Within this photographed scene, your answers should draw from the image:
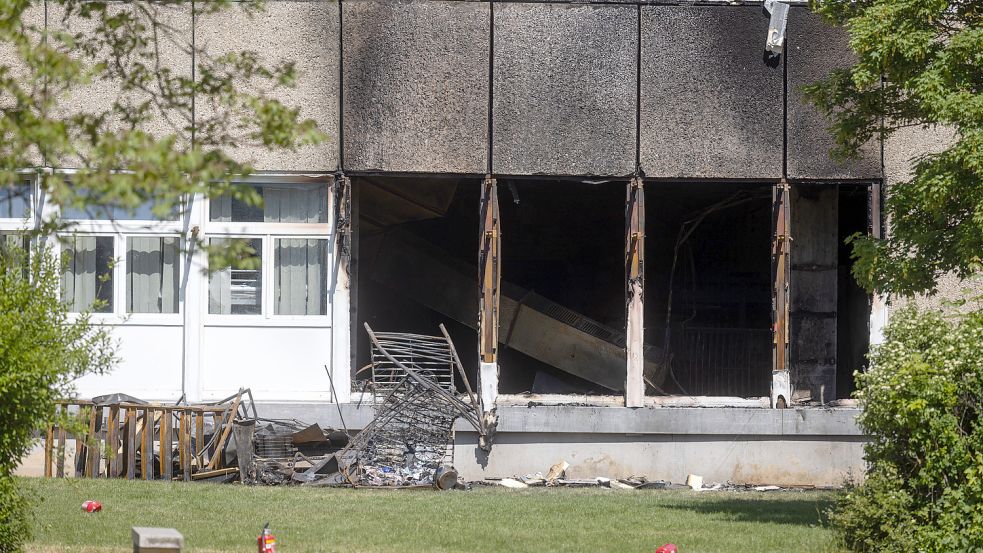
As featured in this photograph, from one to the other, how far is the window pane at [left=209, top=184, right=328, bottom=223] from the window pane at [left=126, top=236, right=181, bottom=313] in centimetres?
84

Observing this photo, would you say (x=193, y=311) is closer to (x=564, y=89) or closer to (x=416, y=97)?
(x=416, y=97)

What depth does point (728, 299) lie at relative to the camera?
22.7m

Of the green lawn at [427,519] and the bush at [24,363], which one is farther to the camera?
the green lawn at [427,519]

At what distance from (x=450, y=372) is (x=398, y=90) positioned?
3820mm

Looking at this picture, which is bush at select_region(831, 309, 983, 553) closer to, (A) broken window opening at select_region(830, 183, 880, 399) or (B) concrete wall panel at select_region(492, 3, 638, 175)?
(B) concrete wall panel at select_region(492, 3, 638, 175)

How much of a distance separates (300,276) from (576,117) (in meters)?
4.29

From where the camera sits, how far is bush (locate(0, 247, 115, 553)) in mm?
8688

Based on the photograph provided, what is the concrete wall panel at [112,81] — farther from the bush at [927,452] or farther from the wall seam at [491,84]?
the bush at [927,452]

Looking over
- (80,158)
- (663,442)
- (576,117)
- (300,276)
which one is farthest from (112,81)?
(80,158)

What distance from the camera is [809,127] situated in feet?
54.2

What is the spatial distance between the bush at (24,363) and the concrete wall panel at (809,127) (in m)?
10.5

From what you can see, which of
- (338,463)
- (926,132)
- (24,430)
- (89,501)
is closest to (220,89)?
(24,430)

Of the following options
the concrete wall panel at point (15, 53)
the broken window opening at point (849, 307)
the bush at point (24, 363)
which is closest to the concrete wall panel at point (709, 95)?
the broken window opening at point (849, 307)

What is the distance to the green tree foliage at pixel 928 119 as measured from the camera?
35.4 ft
